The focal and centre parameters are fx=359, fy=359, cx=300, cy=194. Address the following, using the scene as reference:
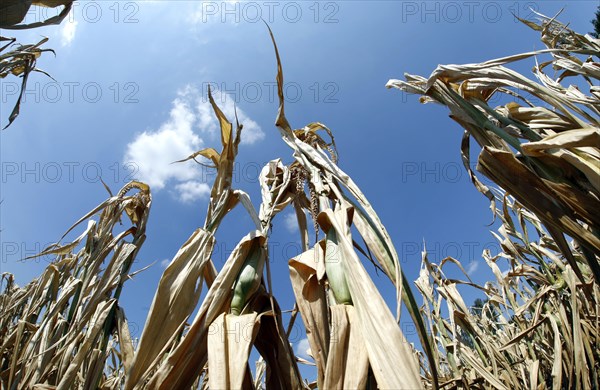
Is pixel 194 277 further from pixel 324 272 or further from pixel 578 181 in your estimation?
pixel 578 181

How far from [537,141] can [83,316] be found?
1310 mm

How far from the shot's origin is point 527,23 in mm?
1393

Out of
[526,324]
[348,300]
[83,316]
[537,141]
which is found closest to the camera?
[348,300]

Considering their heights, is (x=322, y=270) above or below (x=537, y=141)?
below

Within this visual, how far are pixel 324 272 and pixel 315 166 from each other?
34 cm

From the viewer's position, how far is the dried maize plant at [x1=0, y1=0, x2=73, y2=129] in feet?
2.34

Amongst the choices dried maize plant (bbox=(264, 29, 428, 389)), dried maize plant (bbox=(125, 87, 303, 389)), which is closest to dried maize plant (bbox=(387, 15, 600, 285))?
dried maize plant (bbox=(264, 29, 428, 389))

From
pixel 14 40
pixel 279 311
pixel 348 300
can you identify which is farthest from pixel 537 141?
pixel 14 40

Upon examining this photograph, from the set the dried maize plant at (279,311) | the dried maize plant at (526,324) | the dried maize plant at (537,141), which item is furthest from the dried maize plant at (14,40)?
the dried maize plant at (526,324)

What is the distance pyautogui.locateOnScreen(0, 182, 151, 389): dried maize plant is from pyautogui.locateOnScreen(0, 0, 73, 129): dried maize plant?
511mm

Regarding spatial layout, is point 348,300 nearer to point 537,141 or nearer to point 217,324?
point 217,324

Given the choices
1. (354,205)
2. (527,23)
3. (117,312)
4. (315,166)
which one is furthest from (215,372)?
(527,23)

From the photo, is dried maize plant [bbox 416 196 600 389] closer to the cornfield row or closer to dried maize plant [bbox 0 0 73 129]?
the cornfield row

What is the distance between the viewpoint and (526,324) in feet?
5.83
